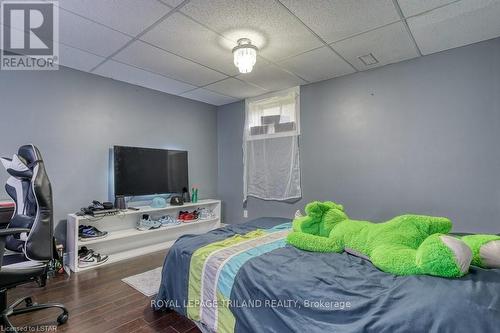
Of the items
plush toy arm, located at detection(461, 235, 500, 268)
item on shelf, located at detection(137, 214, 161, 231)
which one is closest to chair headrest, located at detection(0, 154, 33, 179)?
item on shelf, located at detection(137, 214, 161, 231)

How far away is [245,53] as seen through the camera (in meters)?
2.38

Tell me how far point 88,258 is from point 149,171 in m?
1.29

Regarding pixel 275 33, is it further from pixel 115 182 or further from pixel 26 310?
pixel 26 310

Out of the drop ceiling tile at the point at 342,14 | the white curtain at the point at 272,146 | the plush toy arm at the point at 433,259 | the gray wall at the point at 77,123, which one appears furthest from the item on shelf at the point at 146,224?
the drop ceiling tile at the point at 342,14

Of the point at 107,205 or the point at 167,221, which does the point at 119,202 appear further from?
the point at 167,221

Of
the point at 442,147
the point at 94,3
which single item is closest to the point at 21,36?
the point at 94,3

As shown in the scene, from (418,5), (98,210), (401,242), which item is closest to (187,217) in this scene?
(98,210)

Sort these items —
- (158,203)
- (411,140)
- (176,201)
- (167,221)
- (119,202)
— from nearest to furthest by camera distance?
(411,140) → (119,202) → (158,203) → (167,221) → (176,201)

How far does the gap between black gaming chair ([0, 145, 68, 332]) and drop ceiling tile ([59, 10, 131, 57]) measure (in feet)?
3.68

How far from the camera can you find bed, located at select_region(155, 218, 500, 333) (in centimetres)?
100

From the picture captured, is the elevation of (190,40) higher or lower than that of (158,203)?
higher

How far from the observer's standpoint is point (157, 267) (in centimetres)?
297

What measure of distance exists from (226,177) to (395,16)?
338cm

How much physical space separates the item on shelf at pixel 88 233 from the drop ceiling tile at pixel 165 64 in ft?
6.57
